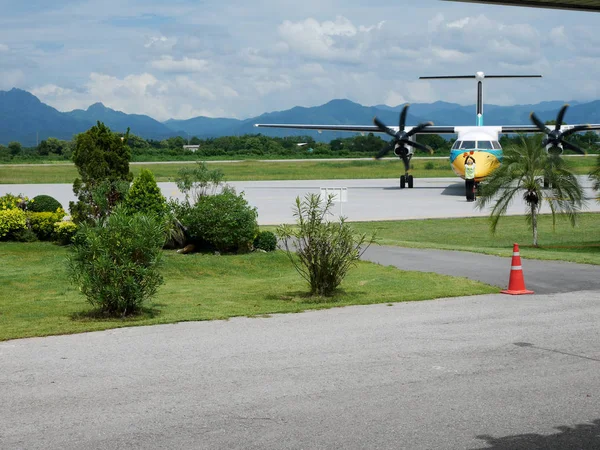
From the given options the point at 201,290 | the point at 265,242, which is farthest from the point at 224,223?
the point at 201,290

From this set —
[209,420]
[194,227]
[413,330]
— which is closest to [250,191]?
[194,227]

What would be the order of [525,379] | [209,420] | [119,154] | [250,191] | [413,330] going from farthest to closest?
1. [250,191]
2. [119,154]
3. [413,330]
4. [525,379]
5. [209,420]

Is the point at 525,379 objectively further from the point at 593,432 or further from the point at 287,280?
the point at 287,280

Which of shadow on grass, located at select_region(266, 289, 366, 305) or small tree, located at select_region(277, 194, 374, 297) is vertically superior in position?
small tree, located at select_region(277, 194, 374, 297)

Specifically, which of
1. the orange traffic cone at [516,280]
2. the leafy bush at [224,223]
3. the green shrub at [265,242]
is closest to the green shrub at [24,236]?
the leafy bush at [224,223]

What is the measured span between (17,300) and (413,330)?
22.2 ft

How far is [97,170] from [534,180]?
11537mm

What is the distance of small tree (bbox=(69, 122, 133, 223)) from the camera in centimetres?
1867

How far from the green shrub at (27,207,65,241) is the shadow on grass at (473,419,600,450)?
1546 cm

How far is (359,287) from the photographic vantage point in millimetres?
13438

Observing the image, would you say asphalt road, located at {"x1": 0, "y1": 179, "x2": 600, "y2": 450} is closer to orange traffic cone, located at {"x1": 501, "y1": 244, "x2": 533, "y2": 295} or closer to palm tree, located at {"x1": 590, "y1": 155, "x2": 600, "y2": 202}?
orange traffic cone, located at {"x1": 501, "y1": 244, "x2": 533, "y2": 295}

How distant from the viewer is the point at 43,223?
19094 millimetres

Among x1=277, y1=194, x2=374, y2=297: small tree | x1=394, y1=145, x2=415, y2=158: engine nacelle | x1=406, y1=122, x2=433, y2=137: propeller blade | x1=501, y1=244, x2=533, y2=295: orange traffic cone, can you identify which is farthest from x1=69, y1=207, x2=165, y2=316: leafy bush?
x1=394, y1=145, x2=415, y2=158: engine nacelle

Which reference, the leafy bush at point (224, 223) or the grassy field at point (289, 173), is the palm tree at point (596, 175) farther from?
the grassy field at point (289, 173)
